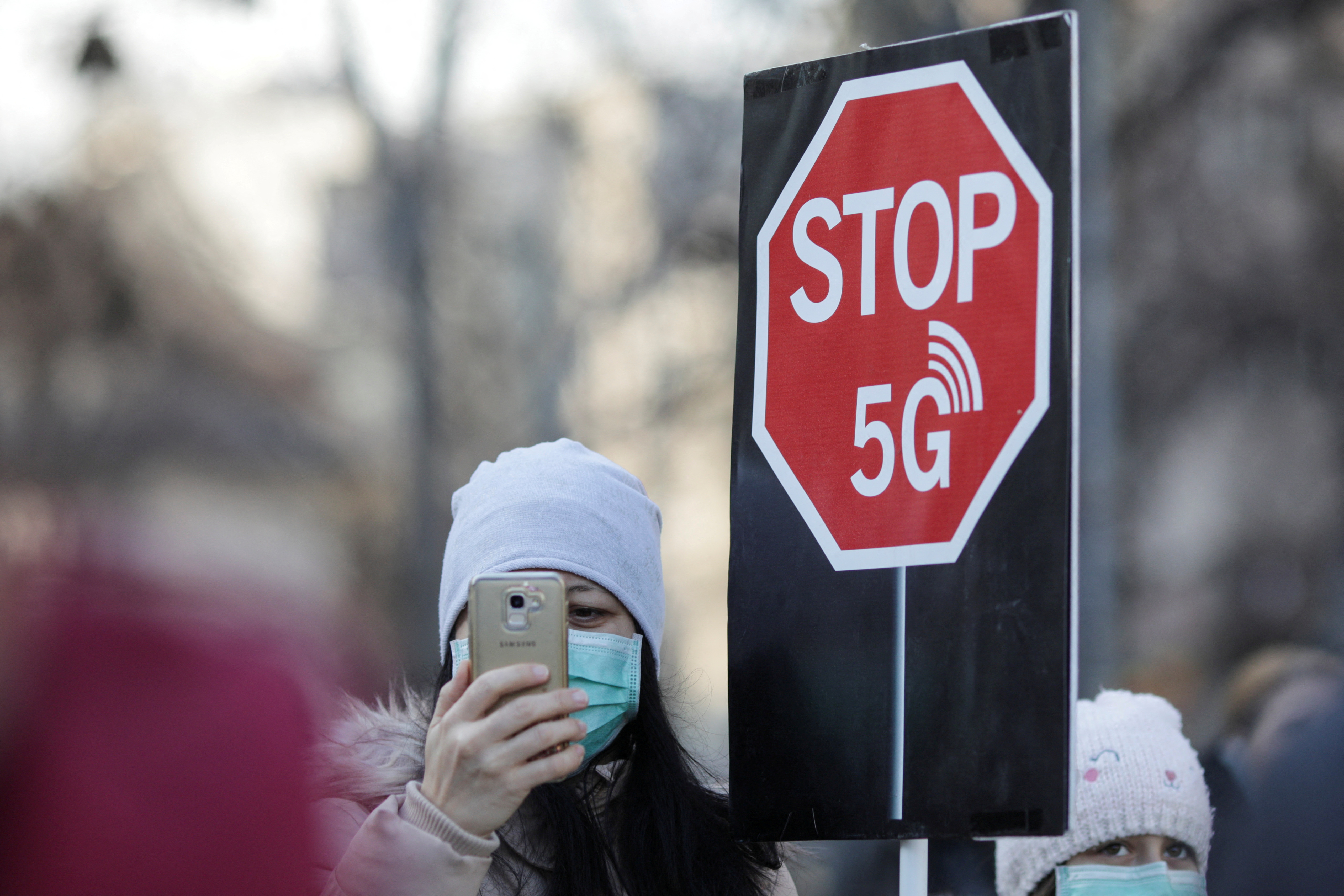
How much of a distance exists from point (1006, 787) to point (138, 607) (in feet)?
4.75

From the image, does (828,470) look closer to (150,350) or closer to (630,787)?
(630,787)

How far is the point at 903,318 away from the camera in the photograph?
2.56 m

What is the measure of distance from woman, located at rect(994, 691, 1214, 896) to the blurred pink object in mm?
2138

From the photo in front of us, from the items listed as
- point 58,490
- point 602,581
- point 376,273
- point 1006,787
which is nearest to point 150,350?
point 376,273

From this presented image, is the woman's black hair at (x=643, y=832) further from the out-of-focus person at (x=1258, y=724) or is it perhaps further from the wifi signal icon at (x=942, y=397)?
the out-of-focus person at (x=1258, y=724)

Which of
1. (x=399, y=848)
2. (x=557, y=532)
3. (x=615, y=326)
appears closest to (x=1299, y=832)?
(x=557, y=532)

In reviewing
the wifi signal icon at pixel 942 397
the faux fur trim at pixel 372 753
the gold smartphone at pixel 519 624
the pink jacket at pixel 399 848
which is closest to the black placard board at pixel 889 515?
the wifi signal icon at pixel 942 397

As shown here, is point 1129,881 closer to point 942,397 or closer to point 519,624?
point 942,397

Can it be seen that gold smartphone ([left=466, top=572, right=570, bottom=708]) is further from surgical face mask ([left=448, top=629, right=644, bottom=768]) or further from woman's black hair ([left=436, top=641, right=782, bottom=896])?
woman's black hair ([left=436, top=641, right=782, bottom=896])

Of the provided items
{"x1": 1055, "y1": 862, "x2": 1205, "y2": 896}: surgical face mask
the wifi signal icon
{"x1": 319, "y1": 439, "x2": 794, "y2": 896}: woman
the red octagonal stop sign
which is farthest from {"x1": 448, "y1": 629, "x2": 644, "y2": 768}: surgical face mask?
{"x1": 1055, "y1": 862, "x2": 1205, "y2": 896}: surgical face mask

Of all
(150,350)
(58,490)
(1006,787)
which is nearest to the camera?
(1006,787)

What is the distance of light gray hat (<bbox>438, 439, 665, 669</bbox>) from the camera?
3.00m

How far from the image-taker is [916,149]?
2584mm

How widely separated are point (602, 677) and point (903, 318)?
860 millimetres
